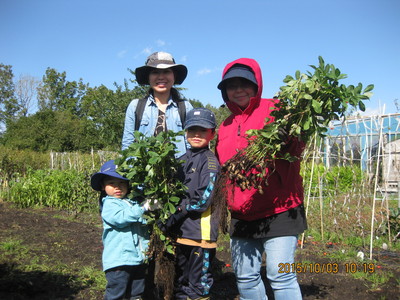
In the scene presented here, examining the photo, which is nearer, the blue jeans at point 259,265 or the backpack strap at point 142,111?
the blue jeans at point 259,265

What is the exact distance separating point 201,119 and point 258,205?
759 millimetres

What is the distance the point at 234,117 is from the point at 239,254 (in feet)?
3.33

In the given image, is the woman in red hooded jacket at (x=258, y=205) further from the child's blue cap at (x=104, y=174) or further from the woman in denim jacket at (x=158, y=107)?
the child's blue cap at (x=104, y=174)

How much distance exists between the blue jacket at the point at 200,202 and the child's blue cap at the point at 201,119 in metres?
0.23

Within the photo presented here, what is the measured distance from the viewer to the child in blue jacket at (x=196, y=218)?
2357 mm

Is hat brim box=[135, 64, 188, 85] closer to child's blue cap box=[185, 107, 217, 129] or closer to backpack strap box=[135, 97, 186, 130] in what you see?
backpack strap box=[135, 97, 186, 130]

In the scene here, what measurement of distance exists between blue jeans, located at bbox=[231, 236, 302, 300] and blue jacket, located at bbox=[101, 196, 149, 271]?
0.74 meters

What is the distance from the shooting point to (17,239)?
537cm

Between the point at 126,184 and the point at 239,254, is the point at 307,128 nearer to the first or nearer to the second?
the point at 239,254

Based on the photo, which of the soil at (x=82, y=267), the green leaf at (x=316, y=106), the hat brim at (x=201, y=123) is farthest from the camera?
the soil at (x=82, y=267)

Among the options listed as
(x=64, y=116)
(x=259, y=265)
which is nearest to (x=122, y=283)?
(x=259, y=265)

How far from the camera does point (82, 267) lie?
13.7ft
